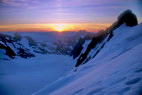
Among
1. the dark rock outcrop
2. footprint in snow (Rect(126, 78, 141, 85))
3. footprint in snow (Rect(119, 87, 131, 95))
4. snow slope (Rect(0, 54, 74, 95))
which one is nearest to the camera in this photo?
footprint in snow (Rect(119, 87, 131, 95))

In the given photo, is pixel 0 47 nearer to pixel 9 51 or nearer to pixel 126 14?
pixel 9 51

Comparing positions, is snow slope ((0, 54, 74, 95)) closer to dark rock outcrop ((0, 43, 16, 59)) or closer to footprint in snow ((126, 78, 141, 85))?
footprint in snow ((126, 78, 141, 85))

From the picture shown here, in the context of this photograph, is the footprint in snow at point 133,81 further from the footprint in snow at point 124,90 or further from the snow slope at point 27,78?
the snow slope at point 27,78

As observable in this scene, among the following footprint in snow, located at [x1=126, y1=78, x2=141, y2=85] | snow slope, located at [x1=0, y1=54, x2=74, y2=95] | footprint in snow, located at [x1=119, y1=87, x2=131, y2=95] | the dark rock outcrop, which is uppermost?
the dark rock outcrop

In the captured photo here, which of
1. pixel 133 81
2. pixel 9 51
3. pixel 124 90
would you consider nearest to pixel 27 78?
pixel 133 81

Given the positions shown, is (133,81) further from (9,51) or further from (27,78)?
(9,51)

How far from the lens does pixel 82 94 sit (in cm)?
763

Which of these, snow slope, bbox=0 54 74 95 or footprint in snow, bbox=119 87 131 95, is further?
snow slope, bbox=0 54 74 95

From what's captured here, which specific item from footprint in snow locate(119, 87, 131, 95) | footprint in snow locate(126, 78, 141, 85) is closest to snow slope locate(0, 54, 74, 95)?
footprint in snow locate(126, 78, 141, 85)

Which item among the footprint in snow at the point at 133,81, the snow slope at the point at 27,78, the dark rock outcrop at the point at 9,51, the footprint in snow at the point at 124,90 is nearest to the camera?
the footprint in snow at the point at 124,90

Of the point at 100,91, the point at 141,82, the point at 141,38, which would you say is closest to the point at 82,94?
the point at 100,91

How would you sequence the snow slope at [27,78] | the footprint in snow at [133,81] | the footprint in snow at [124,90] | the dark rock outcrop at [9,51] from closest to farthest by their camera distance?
the footprint in snow at [124,90] < the footprint in snow at [133,81] < the snow slope at [27,78] < the dark rock outcrop at [9,51]

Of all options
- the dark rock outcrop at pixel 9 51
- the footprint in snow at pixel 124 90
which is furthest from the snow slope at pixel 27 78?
the dark rock outcrop at pixel 9 51

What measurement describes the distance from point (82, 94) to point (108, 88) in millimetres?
1454
